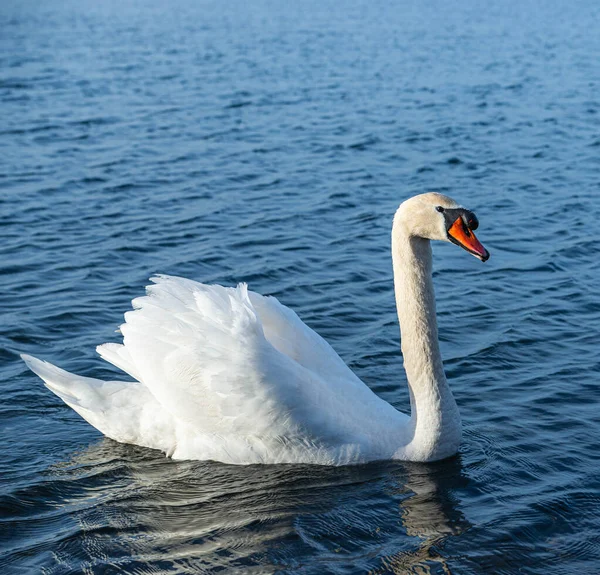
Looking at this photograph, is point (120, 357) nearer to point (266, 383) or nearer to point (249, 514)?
point (266, 383)

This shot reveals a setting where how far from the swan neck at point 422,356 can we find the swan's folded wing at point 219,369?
26.9 inches

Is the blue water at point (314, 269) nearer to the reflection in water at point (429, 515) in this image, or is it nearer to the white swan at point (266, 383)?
the reflection in water at point (429, 515)

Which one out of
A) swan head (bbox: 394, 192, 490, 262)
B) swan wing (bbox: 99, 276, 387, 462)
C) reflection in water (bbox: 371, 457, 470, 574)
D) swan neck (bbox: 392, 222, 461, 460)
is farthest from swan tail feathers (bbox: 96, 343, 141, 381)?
swan head (bbox: 394, 192, 490, 262)

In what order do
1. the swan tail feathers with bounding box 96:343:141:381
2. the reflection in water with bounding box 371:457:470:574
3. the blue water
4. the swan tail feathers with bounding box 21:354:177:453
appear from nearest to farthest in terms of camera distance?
1. the reflection in water with bounding box 371:457:470:574
2. the blue water
3. the swan tail feathers with bounding box 21:354:177:453
4. the swan tail feathers with bounding box 96:343:141:381

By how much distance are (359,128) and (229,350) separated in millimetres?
13533

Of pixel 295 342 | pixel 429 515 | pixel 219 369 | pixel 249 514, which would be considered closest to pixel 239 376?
pixel 219 369

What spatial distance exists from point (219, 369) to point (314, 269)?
499 centimetres

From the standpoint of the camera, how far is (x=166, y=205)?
15.5 m

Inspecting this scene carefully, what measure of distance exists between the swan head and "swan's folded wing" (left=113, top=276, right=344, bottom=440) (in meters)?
1.45

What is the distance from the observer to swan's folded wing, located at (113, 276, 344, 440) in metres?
7.73

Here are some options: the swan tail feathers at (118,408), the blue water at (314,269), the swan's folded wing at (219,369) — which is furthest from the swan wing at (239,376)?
the blue water at (314,269)

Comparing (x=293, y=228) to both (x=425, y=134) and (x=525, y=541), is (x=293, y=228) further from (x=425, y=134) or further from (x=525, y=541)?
(x=525, y=541)

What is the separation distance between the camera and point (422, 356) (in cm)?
817

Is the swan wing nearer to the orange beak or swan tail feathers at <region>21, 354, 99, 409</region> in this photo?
swan tail feathers at <region>21, 354, 99, 409</region>
